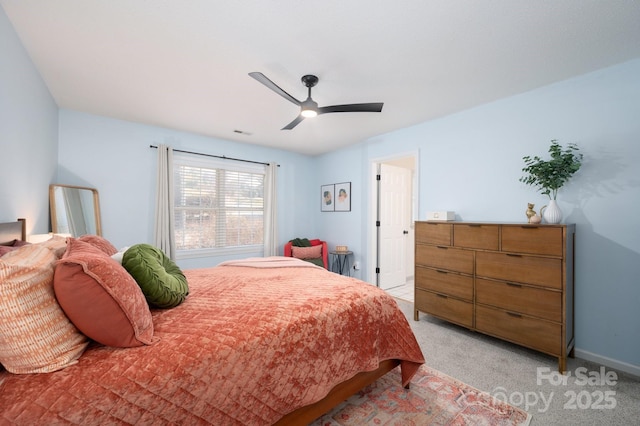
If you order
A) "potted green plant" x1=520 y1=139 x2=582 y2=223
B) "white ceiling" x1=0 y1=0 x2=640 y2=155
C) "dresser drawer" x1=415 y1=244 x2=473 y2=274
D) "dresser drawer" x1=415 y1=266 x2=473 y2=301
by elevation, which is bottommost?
"dresser drawer" x1=415 y1=266 x2=473 y2=301

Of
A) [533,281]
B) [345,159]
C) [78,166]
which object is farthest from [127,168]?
[533,281]

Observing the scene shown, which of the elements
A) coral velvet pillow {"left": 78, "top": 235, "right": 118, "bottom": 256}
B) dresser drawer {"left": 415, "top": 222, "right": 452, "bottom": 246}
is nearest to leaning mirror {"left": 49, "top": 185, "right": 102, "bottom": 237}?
coral velvet pillow {"left": 78, "top": 235, "right": 118, "bottom": 256}

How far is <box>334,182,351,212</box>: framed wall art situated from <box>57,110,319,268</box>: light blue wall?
1.99m

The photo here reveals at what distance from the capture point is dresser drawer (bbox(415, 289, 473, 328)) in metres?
2.72

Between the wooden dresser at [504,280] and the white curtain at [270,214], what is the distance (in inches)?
99.0

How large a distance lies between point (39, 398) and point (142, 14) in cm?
201

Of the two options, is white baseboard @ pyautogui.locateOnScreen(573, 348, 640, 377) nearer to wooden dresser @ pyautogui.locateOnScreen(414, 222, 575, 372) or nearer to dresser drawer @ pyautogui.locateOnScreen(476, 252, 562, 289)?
wooden dresser @ pyautogui.locateOnScreen(414, 222, 575, 372)

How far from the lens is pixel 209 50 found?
203 cm

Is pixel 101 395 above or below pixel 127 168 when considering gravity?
below

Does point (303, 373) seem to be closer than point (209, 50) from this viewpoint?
Yes

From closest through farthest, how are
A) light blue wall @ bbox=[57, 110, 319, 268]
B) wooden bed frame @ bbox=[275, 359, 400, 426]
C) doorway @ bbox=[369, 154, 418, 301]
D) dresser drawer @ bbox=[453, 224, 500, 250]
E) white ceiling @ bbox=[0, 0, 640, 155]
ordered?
wooden bed frame @ bbox=[275, 359, 400, 426]
white ceiling @ bbox=[0, 0, 640, 155]
dresser drawer @ bbox=[453, 224, 500, 250]
light blue wall @ bbox=[57, 110, 319, 268]
doorway @ bbox=[369, 154, 418, 301]

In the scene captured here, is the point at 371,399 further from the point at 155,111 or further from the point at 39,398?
the point at 155,111

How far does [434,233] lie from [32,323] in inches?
122

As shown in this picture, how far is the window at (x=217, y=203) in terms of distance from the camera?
13.3 ft
